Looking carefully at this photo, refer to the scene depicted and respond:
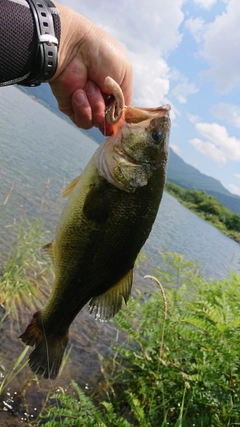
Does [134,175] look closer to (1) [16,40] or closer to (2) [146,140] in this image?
(2) [146,140]

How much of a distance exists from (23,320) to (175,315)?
3097 mm

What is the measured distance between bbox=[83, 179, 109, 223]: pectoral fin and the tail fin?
824 mm

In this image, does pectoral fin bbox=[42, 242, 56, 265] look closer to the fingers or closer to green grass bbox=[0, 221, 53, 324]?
the fingers

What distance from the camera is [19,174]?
1593 centimetres

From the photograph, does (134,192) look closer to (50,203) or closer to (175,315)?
(175,315)

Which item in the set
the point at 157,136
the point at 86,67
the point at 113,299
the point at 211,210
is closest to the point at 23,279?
the point at 113,299

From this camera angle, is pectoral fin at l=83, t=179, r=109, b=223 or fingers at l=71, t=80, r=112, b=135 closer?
pectoral fin at l=83, t=179, r=109, b=223

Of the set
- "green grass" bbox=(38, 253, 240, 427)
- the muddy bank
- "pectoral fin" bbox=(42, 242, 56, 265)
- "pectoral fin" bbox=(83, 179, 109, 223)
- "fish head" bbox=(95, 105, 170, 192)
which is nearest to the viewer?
"pectoral fin" bbox=(83, 179, 109, 223)

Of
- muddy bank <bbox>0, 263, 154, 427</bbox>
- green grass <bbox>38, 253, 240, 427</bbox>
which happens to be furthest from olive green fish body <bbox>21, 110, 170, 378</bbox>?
muddy bank <bbox>0, 263, 154, 427</bbox>

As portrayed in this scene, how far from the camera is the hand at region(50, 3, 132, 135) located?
2.54 metres

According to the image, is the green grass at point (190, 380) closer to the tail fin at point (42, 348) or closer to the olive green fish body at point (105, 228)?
the olive green fish body at point (105, 228)

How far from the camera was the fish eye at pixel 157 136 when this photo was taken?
2480 millimetres

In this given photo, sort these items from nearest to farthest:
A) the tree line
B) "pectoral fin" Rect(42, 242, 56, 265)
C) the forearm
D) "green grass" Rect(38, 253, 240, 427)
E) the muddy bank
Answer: the forearm < "pectoral fin" Rect(42, 242, 56, 265) < "green grass" Rect(38, 253, 240, 427) < the muddy bank < the tree line

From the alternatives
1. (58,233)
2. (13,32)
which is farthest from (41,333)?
(13,32)
